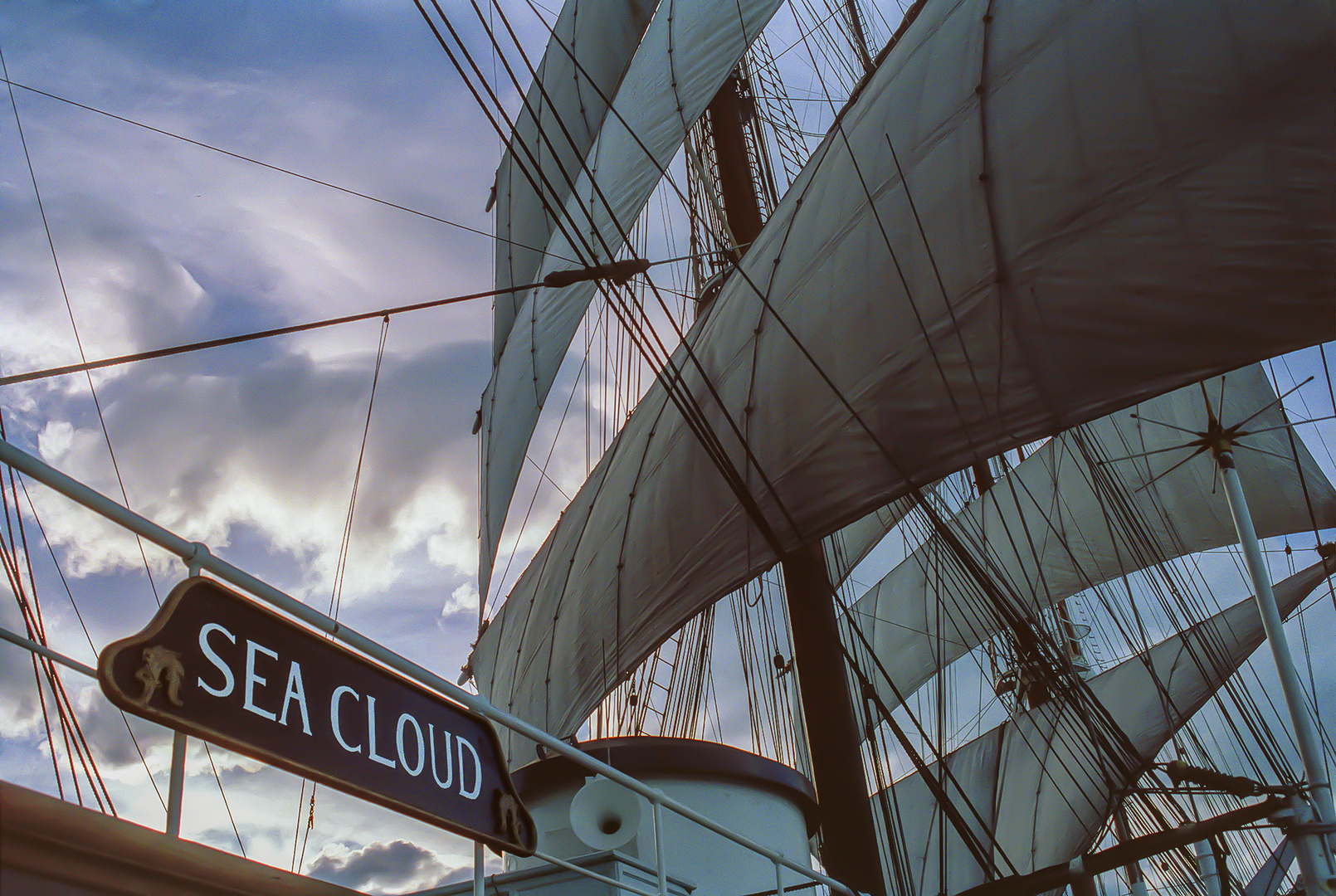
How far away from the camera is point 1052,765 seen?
23625mm

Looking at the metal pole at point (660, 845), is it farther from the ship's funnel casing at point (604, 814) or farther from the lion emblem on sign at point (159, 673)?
the ship's funnel casing at point (604, 814)

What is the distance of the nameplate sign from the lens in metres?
2.13

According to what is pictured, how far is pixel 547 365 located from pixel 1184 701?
52.3 ft

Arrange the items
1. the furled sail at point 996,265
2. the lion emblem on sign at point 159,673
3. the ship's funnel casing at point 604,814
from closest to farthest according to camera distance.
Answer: the lion emblem on sign at point 159,673
the ship's funnel casing at point 604,814
the furled sail at point 996,265

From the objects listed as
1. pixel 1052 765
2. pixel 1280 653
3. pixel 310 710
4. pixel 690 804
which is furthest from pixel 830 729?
pixel 1052 765

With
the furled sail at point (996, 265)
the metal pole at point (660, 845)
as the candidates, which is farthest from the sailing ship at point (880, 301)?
the metal pole at point (660, 845)

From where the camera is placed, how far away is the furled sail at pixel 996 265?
23.2 feet

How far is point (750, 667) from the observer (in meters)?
15.4

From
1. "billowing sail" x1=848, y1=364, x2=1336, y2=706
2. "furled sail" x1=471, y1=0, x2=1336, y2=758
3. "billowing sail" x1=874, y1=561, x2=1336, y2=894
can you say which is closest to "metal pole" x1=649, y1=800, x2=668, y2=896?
"furled sail" x1=471, y1=0, x2=1336, y2=758

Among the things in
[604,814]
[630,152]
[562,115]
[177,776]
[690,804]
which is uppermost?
[562,115]

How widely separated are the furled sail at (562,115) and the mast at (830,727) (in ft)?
12.9

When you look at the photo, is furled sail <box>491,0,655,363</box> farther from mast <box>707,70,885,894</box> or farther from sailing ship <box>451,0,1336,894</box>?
mast <box>707,70,885,894</box>

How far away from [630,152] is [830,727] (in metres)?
7.61

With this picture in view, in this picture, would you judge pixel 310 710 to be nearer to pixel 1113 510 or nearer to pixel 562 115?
pixel 562 115
